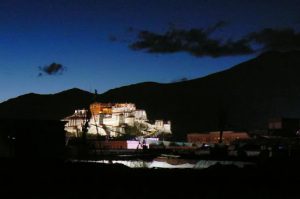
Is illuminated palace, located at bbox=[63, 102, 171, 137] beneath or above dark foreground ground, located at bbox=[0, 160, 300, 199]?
above

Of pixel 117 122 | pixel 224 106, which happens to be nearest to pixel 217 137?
pixel 117 122

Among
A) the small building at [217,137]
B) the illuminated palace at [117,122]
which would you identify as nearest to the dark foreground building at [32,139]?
the small building at [217,137]

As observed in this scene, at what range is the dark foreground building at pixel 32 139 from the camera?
3538cm

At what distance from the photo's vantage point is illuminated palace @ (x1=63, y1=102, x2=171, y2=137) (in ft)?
309

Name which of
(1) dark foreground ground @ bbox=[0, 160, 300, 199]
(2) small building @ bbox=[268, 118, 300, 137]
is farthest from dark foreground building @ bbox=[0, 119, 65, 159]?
(2) small building @ bbox=[268, 118, 300, 137]

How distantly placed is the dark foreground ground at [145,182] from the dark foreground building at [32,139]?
1020 centimetres

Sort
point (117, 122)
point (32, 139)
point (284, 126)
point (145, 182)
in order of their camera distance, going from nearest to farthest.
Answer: point (145, 182)
point (32, 139)
point (284, 126)
point (117, 122)

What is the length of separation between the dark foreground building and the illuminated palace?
53.0m

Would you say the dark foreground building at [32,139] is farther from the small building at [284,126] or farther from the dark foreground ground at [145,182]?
A: the small building at [284,126]

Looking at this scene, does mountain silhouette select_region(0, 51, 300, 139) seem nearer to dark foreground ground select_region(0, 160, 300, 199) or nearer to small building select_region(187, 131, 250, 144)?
small building select_region(187, 131, 250, 144)

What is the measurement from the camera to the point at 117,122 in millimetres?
96875

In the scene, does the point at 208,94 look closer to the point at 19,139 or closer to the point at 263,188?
the point at 19,139

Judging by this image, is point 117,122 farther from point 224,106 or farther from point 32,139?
point 224,106

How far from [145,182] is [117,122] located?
7843cm
